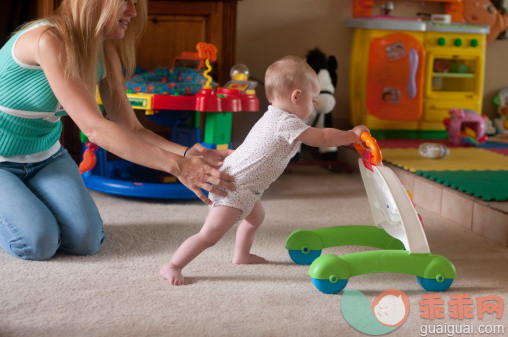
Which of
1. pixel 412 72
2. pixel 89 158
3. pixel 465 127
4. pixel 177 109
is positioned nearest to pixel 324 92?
pixel 412 72

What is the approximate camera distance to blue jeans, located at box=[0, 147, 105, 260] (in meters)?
1.65

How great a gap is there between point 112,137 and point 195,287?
407 millimetres

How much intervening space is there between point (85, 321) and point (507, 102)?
3424mm

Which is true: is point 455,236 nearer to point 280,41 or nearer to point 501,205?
point 501,205

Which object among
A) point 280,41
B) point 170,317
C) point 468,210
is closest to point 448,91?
point 280,41

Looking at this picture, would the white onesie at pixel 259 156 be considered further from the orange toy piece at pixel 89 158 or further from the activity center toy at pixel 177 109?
the orange toy piece at pixel 89 158

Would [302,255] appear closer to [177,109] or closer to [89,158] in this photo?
[177,109]

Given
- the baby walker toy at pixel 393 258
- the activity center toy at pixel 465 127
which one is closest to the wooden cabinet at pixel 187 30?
the activity center toy at pixel 465 127

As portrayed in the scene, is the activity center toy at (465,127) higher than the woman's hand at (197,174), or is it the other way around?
the woman's hand at (197,174)

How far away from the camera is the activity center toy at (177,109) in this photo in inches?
91.3

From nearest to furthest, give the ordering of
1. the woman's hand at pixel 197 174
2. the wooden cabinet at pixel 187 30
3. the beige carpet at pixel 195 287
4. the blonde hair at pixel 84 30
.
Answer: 1. the beige carpet at pixel 195 287
2. the woman's hand at pixel 197 174
3. the blonde hair at pixel 84 30
4. the wooden cabinet at pixel 187 30

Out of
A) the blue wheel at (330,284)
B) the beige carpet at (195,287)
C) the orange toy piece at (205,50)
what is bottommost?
the beige carpet at (195,287)

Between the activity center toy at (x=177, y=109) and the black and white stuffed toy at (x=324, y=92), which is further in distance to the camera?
the black and white stuffed toy at (x=324, y=92)

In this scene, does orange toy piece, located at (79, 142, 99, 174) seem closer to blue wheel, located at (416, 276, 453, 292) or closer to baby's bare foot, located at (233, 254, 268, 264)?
baby's bare foot, located at (233, 254, 268, 264)
